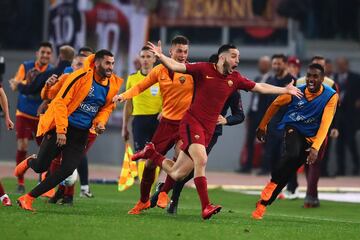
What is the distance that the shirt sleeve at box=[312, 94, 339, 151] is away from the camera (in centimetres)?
1706

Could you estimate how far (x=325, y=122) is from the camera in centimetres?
1733

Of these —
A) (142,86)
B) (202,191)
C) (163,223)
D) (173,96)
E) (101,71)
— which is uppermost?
(101,71)

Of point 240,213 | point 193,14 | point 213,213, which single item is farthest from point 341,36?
point 213,213

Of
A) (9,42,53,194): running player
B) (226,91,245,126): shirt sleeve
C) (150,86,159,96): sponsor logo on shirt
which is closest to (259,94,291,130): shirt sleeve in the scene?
(226,91,245,126): shirt sleeve

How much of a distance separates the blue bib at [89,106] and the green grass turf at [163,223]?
1.11 metres

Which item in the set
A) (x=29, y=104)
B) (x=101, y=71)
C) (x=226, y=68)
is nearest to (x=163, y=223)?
(x=226, y=68)

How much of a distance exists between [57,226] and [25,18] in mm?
16719

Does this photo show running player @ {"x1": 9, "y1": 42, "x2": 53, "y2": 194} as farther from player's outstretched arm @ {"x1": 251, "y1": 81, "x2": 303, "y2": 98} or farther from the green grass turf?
player's outstretched arm @ {"x1": 251, "y1": 81, "x2": 303, "y2": 98}

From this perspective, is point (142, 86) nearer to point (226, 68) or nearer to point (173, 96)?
point (173, 96)

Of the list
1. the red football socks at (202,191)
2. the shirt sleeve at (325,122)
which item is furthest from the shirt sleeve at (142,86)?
the shirt sleeve at (325,122)

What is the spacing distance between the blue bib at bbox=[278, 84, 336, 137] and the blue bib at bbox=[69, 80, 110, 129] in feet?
9.20

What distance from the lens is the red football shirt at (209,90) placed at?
51.1 ft

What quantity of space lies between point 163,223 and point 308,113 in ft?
12.2

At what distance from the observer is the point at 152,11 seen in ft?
94.6
